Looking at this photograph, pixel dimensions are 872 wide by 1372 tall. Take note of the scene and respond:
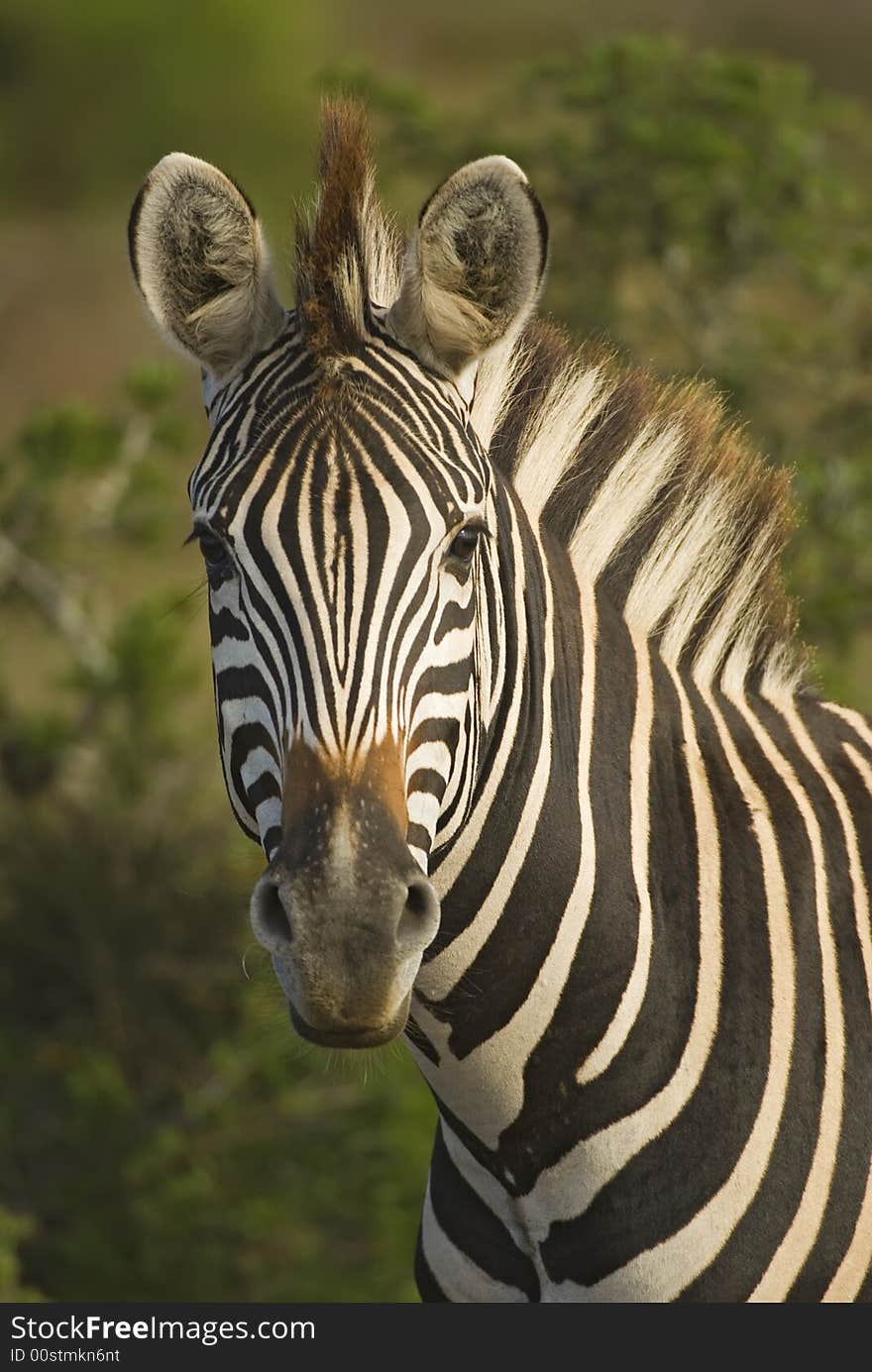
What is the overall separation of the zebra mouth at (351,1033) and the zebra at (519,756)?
0.04m

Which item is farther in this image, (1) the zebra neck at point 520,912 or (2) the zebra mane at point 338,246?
(1) the zebra neck at point 520,912

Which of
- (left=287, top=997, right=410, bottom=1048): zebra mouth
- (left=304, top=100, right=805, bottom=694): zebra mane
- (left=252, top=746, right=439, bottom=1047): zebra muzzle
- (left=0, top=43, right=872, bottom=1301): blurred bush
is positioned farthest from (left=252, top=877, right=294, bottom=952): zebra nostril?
(left=0, top=43, right=872, bottom=1301): blurred bush

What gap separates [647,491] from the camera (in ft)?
12.5

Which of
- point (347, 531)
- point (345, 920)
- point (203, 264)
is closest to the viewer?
point (345, 920)

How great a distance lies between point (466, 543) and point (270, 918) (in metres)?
0.84

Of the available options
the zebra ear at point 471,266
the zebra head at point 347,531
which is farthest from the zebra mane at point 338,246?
the zebra ear at point 471,266

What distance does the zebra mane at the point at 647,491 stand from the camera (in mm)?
3699

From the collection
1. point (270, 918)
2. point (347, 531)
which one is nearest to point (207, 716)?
point (347, 531)

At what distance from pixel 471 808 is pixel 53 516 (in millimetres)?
8657

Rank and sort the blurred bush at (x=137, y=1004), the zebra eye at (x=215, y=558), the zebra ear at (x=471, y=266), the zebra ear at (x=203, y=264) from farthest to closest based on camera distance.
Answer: the blurred bush at (x=137, y=1004) → the zebra ear at (x=203, y=264) → the zebra ear at (x=471, y=266) → the zebra eye at (x=215, y=558)

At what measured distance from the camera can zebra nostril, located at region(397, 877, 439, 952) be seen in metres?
2.84

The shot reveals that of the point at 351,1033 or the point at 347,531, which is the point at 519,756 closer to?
the point at 347,531

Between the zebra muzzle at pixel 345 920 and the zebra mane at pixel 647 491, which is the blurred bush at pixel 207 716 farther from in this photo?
the zebra muzzle at pixel 345 920

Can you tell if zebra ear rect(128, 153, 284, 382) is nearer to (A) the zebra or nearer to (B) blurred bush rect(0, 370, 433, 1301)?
(A) the zebra
